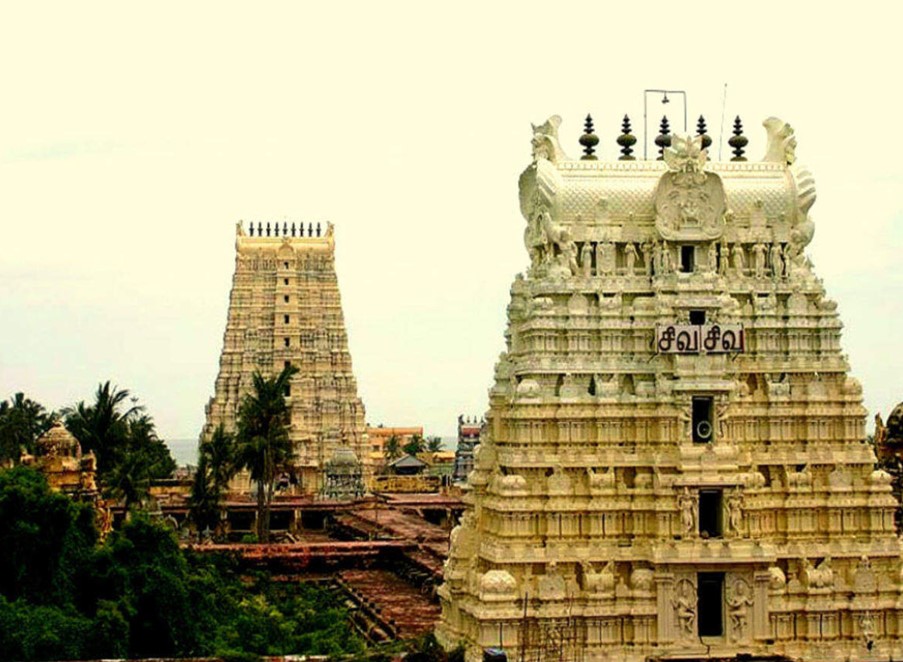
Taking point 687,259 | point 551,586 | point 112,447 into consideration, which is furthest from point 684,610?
point 112,447

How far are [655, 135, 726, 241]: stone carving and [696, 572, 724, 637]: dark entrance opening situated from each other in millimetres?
8190

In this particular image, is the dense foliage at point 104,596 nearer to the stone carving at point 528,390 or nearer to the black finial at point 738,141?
the stone carving at point 528,390

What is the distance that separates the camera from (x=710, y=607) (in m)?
38.2

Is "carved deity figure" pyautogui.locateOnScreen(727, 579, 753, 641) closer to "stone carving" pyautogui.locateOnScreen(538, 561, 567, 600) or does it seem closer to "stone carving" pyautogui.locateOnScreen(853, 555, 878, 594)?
"stone carving" pyautogui.locateOnScreen(853, 555, 878, 594)

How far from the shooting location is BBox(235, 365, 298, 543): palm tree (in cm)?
7381

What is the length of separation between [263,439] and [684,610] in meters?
38.5

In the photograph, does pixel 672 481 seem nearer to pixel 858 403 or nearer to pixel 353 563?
pixel 858 403

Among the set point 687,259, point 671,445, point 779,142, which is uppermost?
point 779,142

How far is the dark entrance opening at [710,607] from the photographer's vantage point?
38.1 metres

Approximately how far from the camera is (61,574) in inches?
1588

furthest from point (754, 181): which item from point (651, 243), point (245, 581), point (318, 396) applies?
point (318, 396)

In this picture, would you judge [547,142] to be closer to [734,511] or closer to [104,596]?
[734,511]

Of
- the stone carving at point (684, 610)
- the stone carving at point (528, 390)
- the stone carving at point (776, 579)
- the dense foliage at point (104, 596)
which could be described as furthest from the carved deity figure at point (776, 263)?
the dense foliage at point (104, 596)

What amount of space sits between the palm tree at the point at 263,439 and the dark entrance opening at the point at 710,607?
3791 centimetres
